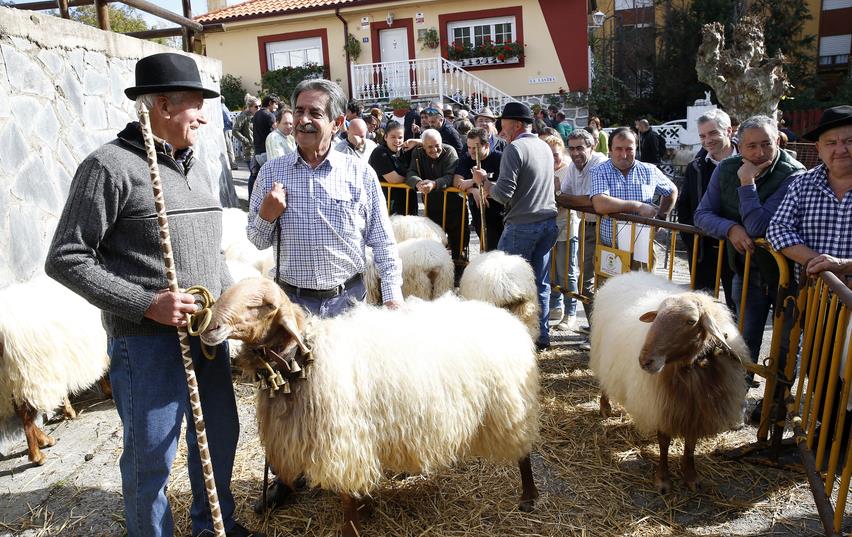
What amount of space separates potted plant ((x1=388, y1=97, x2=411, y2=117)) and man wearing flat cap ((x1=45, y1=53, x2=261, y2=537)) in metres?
19.1

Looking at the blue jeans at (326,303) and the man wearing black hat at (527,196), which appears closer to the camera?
the blue jeans at (326,303)

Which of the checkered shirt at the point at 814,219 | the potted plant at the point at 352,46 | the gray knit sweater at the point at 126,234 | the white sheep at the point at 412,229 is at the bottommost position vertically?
the white sheep at the point at 412,229

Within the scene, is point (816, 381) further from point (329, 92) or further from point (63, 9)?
point (63, 9)

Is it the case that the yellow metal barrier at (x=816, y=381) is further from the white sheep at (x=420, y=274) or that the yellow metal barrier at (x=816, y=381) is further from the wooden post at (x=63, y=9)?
the wooden post at (x=63, y=9)

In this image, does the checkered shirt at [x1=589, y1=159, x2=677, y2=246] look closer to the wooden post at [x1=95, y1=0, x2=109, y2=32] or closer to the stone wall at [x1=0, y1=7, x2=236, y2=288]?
the stone wall at [x1=0, y1=7, x2=236, y2=288]

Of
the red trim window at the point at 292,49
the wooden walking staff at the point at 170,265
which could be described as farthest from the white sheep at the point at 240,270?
the red trim window at the point at 292,49

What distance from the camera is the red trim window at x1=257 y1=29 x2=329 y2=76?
23.8 metres

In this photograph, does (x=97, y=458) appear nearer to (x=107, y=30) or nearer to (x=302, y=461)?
(x=302, y=461)

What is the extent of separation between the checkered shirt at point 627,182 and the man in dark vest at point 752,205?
85 centimetres

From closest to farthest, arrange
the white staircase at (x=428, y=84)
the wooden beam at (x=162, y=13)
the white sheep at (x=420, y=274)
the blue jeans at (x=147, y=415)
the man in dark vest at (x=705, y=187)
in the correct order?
the blue jeans at (x=147, y=415)
the man in dark vest at (x=705, y=187)
the white sheep at (x=420, y=274)
the wooden beam at (x=162, y=13)
the white staircase at (x=428, y=84)

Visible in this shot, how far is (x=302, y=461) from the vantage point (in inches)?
108

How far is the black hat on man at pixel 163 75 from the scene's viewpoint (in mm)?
2387

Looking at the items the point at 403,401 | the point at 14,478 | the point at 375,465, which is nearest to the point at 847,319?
the point at 403,401

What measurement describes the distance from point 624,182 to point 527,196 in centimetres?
87
